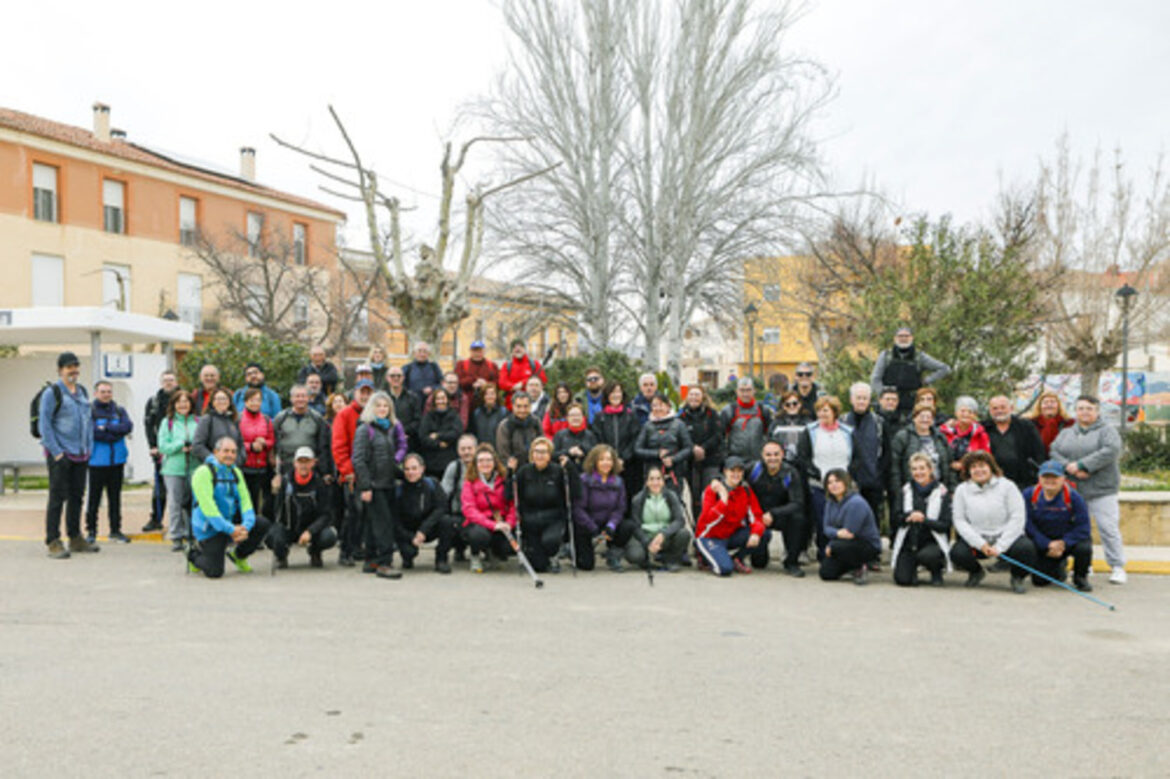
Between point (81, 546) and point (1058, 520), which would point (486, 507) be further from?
point (1058, 520)

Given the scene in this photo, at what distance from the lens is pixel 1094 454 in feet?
28.7

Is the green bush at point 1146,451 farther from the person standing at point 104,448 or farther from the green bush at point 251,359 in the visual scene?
the person standing at point 104,448

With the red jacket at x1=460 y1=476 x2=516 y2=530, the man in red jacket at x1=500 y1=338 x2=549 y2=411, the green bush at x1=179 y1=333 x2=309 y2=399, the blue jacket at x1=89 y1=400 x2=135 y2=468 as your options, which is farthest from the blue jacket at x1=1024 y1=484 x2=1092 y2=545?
the green bush at x1=179 y1=333 x2=309 y2=399

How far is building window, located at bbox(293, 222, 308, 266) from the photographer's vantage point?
143ft

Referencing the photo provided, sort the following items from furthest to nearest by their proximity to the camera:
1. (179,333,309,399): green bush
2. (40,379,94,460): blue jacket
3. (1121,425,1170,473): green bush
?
1. (1121,425,1170,473): green bush
2. (179,333,309,399): green bush
3. (40,379,94,460): blue jacket

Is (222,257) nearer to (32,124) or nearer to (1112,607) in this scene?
(32,124)

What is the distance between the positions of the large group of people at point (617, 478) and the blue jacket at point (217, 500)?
20mm

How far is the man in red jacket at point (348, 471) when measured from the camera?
370 inches

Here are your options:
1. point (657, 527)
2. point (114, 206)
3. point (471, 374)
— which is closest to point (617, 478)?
Answer: point (657, 527)

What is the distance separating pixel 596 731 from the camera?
448 centimetres

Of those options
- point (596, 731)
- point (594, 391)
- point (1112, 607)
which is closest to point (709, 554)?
point (594, 391)

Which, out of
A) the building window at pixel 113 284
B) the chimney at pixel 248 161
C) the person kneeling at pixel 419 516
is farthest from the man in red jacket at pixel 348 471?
the chimney at pixel 248 161

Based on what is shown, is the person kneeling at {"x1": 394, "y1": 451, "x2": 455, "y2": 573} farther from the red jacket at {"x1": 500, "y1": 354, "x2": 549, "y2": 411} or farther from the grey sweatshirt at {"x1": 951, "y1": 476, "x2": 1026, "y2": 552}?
the grey sweatshirt at {"x1": 951, "y1": 476, "x2": 1026, "y2": 552}

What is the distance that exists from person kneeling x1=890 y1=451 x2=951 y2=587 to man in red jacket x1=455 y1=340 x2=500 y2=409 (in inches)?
190
